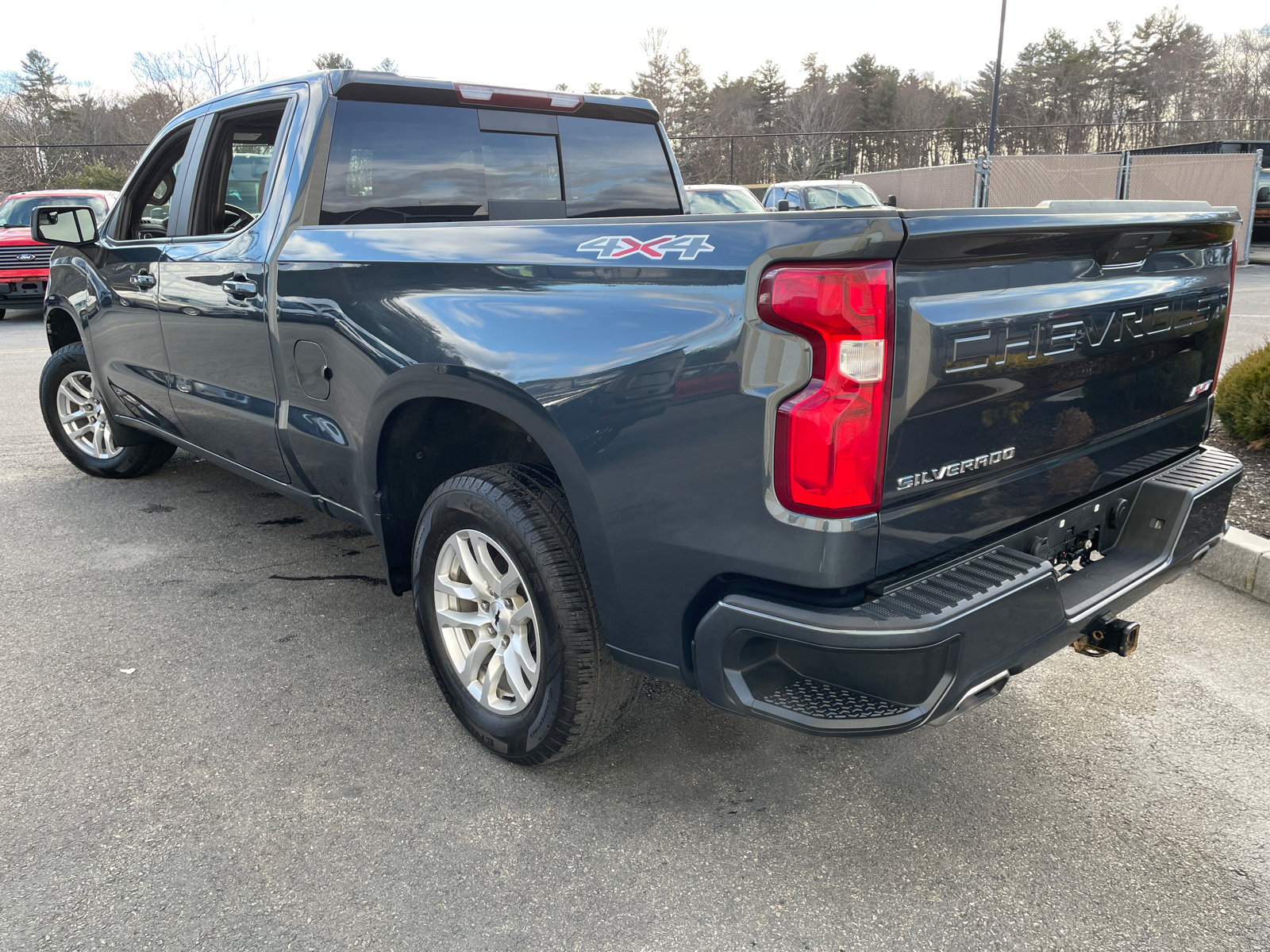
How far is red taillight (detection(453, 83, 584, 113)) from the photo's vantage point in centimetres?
357

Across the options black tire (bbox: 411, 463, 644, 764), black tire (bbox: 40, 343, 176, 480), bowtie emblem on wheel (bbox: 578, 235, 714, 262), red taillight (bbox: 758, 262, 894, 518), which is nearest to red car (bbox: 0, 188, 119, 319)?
black tire (bbox: 40, 343, 176, 480)

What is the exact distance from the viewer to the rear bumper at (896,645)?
189 cm

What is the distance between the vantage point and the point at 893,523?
1.96 meters

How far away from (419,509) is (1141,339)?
222cm

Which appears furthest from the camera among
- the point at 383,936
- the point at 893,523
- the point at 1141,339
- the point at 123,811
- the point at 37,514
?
the point at 37,514

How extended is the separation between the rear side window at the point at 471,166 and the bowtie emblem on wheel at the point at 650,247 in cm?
143

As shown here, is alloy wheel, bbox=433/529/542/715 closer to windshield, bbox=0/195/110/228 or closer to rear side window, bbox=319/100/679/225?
rear side window, bbox=319/100/679/225

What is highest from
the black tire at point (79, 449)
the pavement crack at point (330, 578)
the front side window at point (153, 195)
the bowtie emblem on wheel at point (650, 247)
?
the front side window at point (153, 195)

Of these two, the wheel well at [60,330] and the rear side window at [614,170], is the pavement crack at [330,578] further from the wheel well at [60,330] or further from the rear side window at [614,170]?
the wheel well at [60,330]

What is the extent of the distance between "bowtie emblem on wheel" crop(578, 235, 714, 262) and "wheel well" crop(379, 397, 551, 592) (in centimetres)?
84

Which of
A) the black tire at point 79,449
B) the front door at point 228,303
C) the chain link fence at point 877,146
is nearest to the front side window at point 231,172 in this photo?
the front door at point 228,303

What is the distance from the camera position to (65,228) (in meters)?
4.77

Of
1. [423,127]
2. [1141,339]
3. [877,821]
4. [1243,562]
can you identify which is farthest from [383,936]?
[1243,562]

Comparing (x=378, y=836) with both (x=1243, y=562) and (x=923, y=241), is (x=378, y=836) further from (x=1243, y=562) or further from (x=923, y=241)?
(x=1243, y=562)
